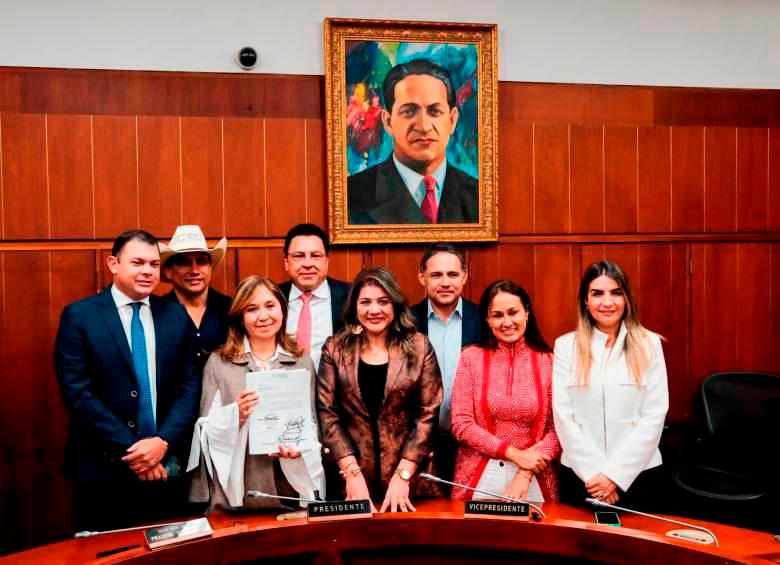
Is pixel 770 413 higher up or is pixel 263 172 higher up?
pixel 263 172

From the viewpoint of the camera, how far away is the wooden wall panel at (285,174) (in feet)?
12.2

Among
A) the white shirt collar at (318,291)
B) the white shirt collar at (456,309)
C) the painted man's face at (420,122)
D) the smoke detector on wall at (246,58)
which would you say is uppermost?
the smoke detector on wall at (246,58)

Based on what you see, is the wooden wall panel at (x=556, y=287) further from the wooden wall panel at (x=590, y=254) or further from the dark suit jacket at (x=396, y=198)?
the dark suit jacket at (x=396, y=198)

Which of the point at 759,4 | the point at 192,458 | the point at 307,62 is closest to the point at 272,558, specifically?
the point at 192,458

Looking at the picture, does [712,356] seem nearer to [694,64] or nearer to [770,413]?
[770,413]

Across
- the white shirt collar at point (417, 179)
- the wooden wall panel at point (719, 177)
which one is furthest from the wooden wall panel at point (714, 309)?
the white shirt collar at point (417, 179)

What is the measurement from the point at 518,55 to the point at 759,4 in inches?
63.8

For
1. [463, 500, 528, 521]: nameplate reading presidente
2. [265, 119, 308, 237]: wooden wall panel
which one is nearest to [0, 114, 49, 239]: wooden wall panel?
[265, 119, 308, 237]: wooden wall panel

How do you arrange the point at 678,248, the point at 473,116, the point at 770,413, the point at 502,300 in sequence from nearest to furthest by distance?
1. the point at 502,300
2. the point at 770,413
3. the point at 473,116
4. the point at 678,248

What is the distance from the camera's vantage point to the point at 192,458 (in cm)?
244

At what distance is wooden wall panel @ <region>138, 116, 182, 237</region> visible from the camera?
3.59m

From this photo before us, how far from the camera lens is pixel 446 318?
303cm

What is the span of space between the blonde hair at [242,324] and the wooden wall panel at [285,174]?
3.97 feet

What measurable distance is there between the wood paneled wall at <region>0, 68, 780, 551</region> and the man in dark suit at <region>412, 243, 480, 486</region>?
0.84m
